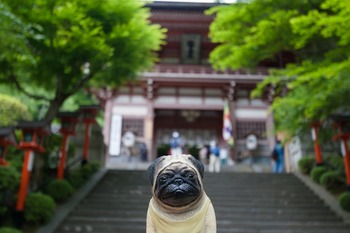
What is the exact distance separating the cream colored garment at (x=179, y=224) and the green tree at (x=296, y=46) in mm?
4210

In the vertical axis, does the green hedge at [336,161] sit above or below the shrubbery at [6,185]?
above

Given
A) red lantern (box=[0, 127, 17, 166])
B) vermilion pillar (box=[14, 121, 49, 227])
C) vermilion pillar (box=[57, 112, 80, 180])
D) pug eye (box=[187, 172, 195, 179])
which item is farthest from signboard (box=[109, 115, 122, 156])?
pug eye (box=[187, 172, 195, 179])

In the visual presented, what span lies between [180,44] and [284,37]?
10.9 metres

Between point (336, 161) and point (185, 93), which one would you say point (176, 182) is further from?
point (185, 93)

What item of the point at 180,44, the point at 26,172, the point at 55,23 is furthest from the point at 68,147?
the point at 180,44

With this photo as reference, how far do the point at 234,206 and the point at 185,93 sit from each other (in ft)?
33.4

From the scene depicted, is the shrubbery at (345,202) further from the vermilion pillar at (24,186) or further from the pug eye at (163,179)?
the vermilion pillar at (24,186)

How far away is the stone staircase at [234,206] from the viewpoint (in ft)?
25.1

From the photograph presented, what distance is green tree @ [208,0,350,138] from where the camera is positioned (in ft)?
22.2

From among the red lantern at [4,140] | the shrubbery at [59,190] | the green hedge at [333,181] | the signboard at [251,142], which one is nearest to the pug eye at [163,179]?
the red lantern at [4,140]

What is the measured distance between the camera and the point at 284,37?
800 centimetres

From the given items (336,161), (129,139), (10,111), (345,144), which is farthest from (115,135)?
(345,144)

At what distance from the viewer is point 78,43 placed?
26.6 feet

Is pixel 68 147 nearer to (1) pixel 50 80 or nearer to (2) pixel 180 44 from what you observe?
(1) pixel 50 80
